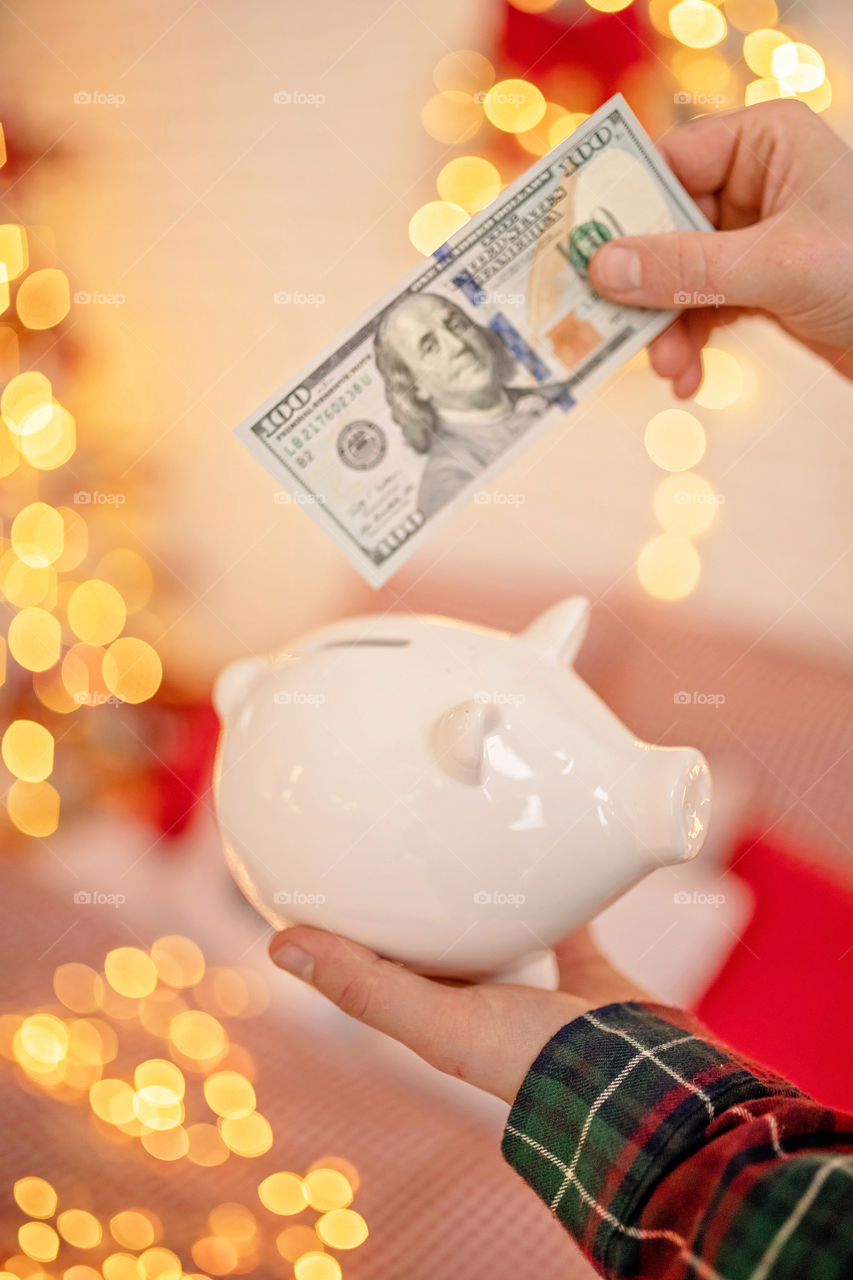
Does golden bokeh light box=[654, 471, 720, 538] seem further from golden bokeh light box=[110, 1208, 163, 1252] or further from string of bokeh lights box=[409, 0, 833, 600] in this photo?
golden bokeh light box=[110, 1208, 163, 1252]

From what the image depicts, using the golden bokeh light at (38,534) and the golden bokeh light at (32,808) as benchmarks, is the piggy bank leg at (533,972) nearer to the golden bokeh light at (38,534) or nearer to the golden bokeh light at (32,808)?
the golden bokeh light at (32,808)

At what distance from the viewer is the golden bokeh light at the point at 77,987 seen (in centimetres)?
113

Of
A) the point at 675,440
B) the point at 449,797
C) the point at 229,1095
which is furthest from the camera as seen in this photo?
the point at 675,440

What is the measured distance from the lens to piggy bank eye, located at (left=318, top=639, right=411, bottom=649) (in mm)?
791

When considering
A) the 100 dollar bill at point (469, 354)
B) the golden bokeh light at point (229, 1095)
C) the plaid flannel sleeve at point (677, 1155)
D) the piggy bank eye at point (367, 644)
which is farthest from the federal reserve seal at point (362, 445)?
the golden bokeh light at point (229, 1095)

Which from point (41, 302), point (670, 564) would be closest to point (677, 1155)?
point (670, 564)

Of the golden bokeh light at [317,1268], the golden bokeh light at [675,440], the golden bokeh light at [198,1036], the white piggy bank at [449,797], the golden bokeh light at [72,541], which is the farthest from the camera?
the golden bokeh light at [675,440]

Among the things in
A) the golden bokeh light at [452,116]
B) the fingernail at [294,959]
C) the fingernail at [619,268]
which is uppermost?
the golden bokeh light at [452,116]

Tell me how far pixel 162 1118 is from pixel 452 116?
1614 mm

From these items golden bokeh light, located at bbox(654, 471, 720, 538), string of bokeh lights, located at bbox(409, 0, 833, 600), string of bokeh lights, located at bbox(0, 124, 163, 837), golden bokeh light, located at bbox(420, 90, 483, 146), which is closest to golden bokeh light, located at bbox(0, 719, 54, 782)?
string of bokeh lights, located at bbox(0, 124, 163, 837)

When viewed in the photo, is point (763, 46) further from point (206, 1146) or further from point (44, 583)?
point (206, 1146)

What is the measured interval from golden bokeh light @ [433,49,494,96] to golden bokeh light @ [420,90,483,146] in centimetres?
1

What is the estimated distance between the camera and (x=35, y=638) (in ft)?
4.41

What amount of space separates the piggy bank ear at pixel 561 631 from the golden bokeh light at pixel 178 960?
2.24 feet
